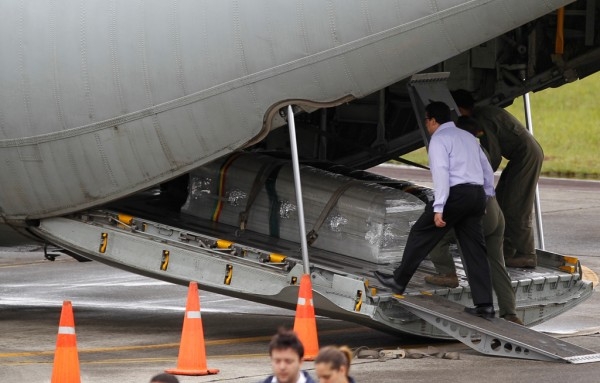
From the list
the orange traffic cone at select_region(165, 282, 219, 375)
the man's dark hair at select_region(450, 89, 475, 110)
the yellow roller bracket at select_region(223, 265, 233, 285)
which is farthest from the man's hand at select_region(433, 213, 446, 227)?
the orange traffic cone at select_region(165, 282, 219, 375)

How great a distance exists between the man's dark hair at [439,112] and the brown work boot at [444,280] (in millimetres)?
1387

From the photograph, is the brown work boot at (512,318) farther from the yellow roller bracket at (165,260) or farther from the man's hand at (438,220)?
the yellow roller bracket at (165,260)

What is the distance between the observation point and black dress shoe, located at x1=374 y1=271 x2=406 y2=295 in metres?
11.7

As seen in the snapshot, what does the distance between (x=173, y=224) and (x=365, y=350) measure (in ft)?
8.30

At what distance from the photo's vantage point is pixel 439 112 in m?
11.8

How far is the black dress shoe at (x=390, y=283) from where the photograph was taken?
1173 cm

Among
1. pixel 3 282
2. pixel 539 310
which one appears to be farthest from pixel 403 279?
pixel 3 282

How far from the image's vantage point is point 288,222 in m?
13.1

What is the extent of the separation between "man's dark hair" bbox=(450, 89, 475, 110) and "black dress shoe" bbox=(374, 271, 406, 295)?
1.73m

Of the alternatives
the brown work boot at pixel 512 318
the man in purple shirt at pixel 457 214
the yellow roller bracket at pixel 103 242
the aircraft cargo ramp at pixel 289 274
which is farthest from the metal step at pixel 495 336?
the yellow roller bracket at pixel 103 242

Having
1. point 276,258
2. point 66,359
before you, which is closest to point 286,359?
point 66,359

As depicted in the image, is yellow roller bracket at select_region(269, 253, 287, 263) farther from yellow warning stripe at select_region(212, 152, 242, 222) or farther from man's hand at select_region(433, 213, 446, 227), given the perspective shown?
yellow warning stripe at select_region(212, 152, 242, 222)

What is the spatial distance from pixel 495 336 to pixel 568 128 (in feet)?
94.5

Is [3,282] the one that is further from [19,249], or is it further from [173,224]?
[173,224]
